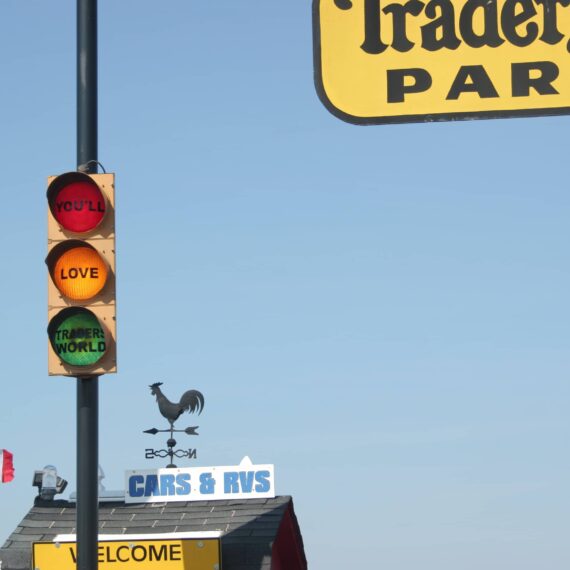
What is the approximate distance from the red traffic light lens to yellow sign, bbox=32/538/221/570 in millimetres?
7401

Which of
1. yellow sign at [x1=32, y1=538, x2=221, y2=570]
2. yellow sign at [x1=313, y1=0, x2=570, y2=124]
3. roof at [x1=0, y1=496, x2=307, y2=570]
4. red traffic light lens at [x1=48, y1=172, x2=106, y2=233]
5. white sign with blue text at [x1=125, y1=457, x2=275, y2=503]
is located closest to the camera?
yellow sign at [x1=313, y1=0, x2=570, y2=124]

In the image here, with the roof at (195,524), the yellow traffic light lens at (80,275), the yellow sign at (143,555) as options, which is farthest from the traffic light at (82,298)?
the roof at (195,524)

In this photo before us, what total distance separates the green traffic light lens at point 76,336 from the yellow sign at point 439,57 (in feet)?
9.46

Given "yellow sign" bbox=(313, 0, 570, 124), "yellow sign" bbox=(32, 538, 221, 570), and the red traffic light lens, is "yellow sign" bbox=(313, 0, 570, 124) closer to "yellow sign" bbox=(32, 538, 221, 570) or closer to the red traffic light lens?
the red traffic light lens

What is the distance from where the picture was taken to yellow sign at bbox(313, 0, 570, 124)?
5.95m

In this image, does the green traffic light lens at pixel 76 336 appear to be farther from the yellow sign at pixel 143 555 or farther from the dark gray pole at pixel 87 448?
the yellow sign at pixel 143 555

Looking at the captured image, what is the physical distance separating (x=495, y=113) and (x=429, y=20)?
543mm

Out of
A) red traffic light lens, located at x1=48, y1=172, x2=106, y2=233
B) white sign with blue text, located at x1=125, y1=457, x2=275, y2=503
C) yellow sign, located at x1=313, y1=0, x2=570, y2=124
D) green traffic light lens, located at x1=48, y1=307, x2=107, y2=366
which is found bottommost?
white sign with blue text, located at x1=125, y1=457, x2=275, y2=503

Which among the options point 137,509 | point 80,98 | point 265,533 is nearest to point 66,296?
point 80,98

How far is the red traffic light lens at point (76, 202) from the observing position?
8.42m

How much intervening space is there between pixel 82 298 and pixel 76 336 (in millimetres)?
242

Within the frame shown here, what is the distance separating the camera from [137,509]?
60.4 ft

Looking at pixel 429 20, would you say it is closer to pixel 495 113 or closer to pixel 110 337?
pixel 495 113

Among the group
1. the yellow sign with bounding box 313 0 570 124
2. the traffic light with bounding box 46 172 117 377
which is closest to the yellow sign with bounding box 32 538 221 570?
the traffic light with bounding box 46 172 117 377
